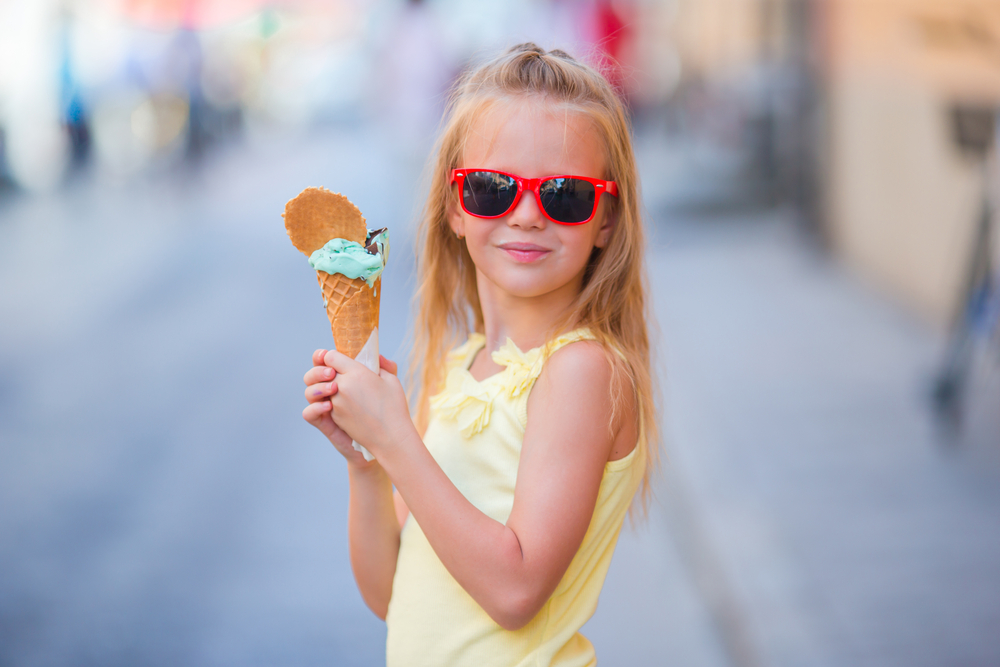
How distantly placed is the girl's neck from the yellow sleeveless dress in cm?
4

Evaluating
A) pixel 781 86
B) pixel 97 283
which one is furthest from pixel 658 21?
pixel 97 283

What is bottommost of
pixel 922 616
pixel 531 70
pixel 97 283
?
pixel 922 616

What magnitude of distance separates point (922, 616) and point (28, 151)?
49.2ft

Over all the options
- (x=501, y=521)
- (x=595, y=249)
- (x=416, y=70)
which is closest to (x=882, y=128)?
(x=416, y=70)

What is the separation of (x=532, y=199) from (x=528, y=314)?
0.22 meters

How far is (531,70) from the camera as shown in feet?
4.75

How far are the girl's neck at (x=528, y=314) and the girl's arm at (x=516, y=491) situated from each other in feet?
0.56

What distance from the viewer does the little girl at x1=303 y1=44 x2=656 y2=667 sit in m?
1.29

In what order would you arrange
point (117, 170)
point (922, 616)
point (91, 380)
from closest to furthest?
1. point (922, 616)
2. point (91, 380)
3. point (117, 170)

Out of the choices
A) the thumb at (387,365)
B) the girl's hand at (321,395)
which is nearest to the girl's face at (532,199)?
the thumb at (387,365)

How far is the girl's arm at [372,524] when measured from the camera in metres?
1.44

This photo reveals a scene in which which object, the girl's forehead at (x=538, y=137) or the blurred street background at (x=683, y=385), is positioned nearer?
the girl's forehead at (x=538, y=137)

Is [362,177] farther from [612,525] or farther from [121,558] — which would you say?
[612,525]

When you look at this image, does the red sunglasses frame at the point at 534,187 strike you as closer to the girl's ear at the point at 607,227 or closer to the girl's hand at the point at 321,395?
the girl's ear at the point at 607,227
